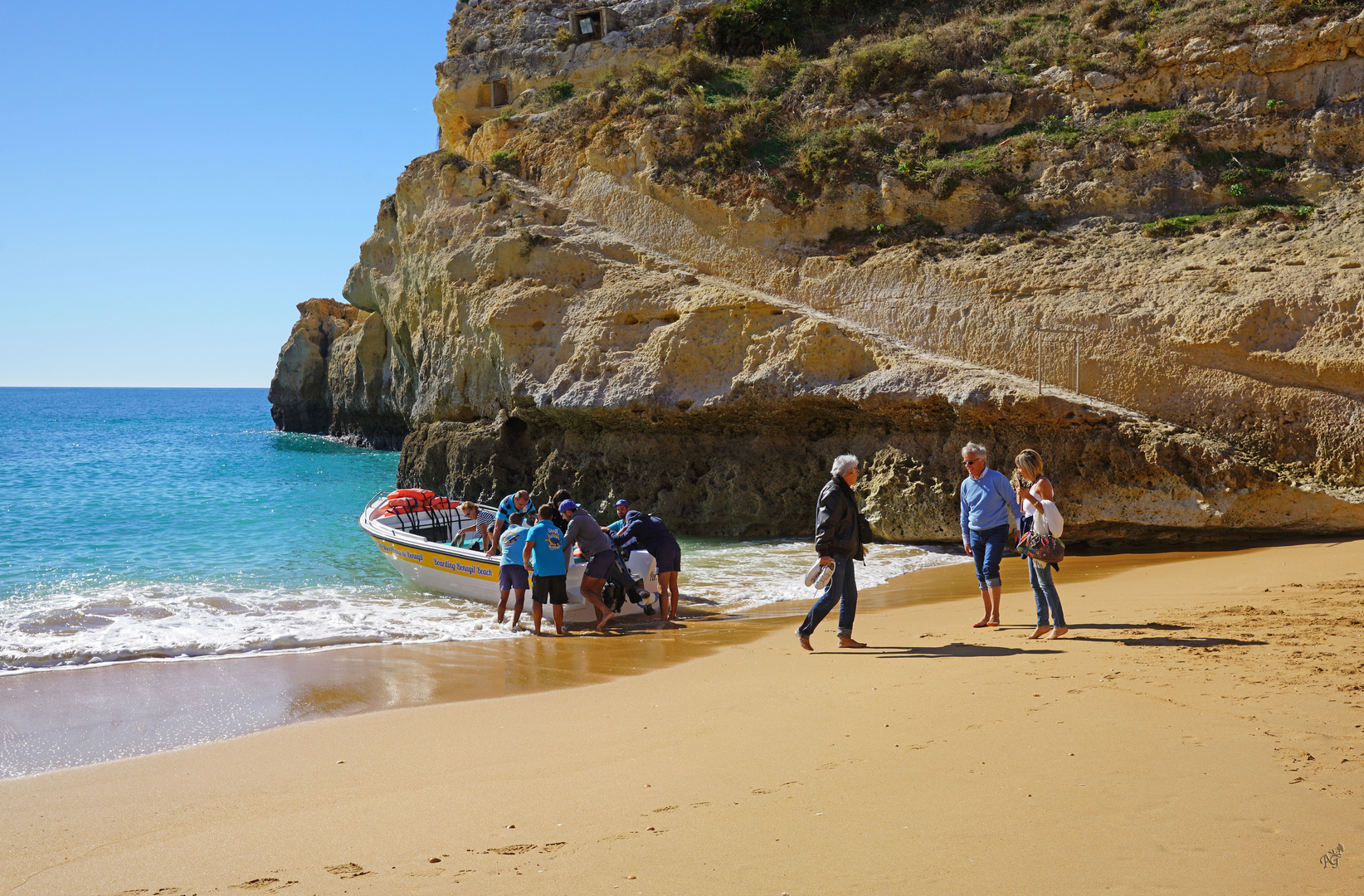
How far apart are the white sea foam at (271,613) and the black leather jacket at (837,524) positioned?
3.77 metres

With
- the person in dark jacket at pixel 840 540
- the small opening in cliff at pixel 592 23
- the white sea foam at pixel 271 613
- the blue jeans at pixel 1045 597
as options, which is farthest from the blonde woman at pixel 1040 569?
the small opening in cliff at pixel 592 23

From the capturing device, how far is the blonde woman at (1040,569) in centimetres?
691

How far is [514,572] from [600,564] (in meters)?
1.07

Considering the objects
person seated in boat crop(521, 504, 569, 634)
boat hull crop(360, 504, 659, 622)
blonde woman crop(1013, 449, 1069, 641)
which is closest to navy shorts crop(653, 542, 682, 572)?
boat hull crop(360, 504, 659, 622)

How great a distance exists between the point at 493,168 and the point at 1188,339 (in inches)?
634

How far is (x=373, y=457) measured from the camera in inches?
1475

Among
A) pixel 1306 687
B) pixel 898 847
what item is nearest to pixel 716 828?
pixel 898 847

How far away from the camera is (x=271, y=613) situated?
35.1 feet

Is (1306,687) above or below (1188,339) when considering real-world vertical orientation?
below

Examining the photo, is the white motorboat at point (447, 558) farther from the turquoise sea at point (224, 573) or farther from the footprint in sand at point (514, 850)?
the footprint in sand at point (514, 850)

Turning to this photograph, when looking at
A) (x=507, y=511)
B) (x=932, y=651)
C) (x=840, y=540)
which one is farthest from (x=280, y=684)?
(x=932, y=651)

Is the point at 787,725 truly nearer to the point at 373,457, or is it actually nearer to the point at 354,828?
the point at 354,828

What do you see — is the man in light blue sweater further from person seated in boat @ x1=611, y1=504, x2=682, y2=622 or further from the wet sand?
person seated in boat @ x1=611, y1=504, x2=682, y2=622

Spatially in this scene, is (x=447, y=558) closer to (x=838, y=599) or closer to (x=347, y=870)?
(x=838, y=599)
